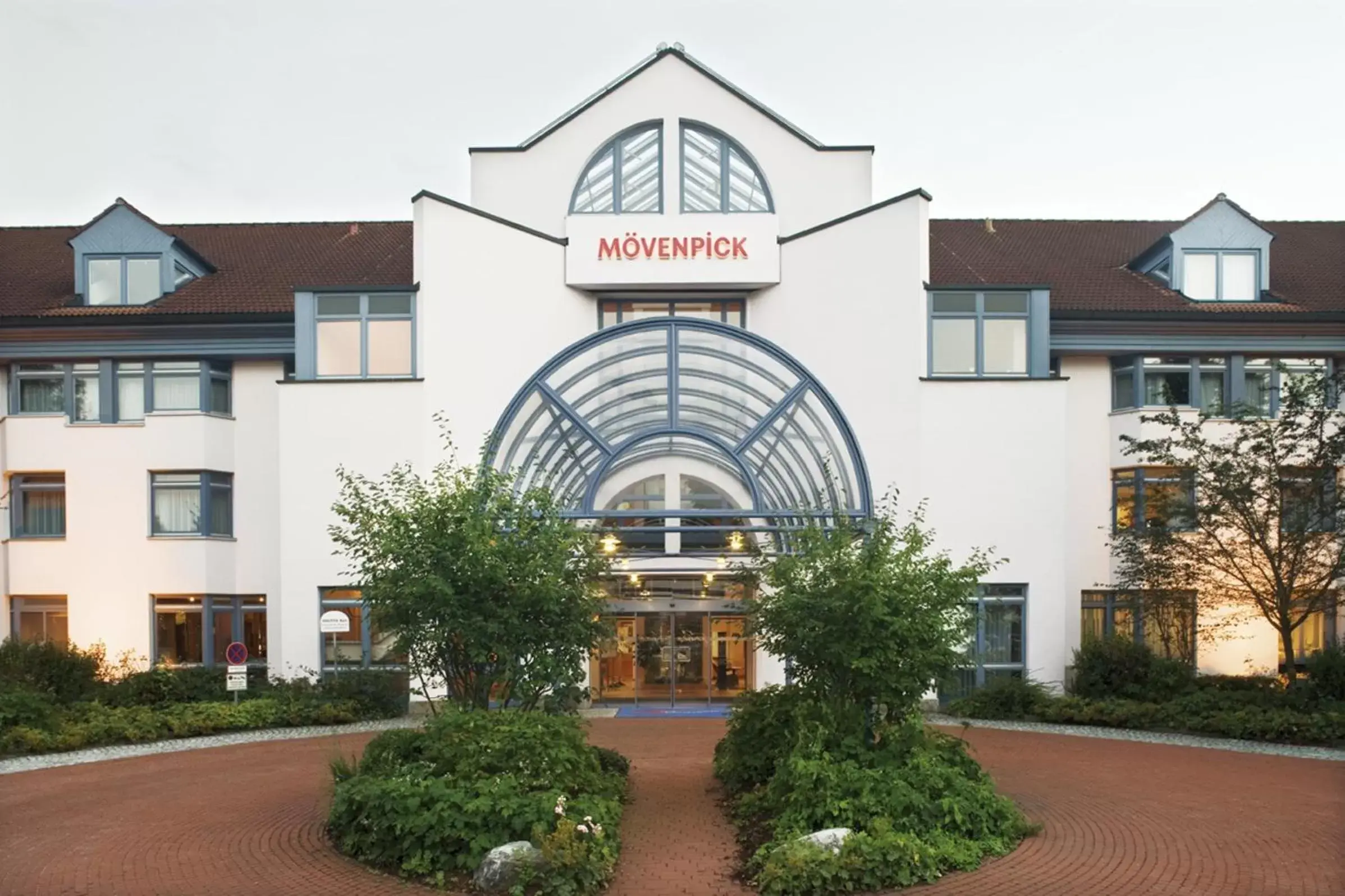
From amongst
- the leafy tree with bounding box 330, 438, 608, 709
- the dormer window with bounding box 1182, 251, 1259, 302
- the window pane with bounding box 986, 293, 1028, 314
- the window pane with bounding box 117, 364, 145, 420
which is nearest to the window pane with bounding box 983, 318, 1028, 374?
the window pane with bounding box 986, 293, 1028, 314

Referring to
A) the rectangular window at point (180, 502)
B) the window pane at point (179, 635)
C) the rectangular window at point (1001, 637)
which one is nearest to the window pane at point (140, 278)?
the rectangular window at point (180, 502)

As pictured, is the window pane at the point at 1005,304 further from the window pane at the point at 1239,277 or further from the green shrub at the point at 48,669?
the green shrub at the point at 48,669

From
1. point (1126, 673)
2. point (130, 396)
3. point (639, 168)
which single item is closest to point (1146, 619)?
point (1126, 673)

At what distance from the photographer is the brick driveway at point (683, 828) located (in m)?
9.93

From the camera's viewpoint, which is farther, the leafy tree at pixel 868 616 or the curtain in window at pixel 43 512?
the curtain in window at pixel 43 512

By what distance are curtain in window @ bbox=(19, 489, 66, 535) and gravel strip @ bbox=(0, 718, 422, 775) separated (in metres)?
7.45

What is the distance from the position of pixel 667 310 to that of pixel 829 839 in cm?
1514

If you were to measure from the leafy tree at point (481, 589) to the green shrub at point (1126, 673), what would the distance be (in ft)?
39.7

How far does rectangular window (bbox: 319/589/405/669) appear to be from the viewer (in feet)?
74.3

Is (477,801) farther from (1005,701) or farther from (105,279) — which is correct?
(105,279)

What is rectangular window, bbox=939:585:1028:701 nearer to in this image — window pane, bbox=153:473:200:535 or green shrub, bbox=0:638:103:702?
window pane, bbox=153:473:200:535

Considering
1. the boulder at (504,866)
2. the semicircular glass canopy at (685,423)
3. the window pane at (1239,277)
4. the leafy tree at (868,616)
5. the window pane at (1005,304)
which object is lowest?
the boulder at (504,866)

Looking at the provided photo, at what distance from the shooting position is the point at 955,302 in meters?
23.1

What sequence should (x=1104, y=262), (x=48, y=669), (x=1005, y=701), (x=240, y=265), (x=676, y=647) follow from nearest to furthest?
(x=48, y=669)
(x=1005, y=701)
(x=676, y=647)
(x=240, y=265)
(x=1104, y=262)
